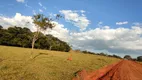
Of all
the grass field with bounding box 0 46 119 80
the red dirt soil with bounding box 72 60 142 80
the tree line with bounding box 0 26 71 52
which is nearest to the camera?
the red dirt soil with bounding box 72 60 142 80

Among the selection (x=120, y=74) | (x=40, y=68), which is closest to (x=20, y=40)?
(x=40, y=68)

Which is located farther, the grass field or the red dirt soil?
the grass field

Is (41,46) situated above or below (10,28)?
below

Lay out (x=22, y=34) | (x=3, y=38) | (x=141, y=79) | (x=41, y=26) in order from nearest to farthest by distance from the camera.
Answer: (x=141, y=79)
(x=41, y=26)
(x=3, y=38)
(x=22, y=34)

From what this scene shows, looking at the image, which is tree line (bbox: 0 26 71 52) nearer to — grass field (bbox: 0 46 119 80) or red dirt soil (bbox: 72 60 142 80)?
grass field (bbox: 0 46 119 80)

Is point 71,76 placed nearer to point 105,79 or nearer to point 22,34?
point 105,79

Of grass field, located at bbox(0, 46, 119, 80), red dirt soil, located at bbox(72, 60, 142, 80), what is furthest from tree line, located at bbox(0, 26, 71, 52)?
red dirt soil, located at bbox(72, 60, 142, 80)

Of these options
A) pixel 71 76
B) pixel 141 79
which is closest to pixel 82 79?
pixel 71 76

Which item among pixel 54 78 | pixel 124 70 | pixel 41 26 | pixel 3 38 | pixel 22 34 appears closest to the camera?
pixel 124 70

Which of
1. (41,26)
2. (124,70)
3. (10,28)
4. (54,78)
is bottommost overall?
(54,78)

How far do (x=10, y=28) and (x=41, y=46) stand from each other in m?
21.3

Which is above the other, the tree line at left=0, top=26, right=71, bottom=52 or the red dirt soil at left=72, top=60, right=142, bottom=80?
the tree line at left=0, top=26, right=71, bottom=52

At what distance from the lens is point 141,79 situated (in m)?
17.4

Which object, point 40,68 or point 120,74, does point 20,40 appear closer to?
point 40,68
